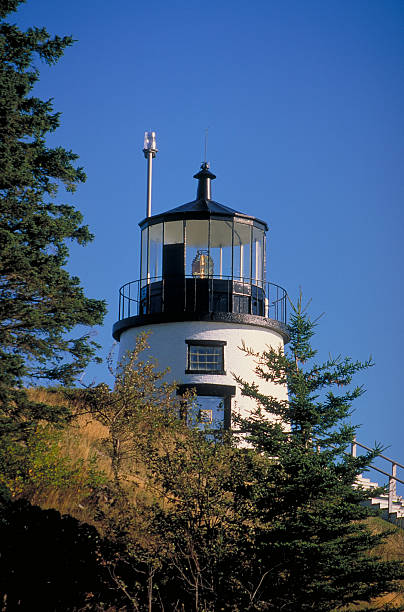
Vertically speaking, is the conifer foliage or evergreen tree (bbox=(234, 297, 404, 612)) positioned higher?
the conifer foliage

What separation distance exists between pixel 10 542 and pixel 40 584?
3.33ft

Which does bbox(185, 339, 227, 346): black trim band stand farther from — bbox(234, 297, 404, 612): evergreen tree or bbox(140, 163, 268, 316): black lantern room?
bbox(234, 297, 404, 612): evergreen tree

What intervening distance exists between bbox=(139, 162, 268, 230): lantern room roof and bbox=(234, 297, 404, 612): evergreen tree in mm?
12059

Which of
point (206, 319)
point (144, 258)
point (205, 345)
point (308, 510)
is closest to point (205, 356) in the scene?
point (205, 345)

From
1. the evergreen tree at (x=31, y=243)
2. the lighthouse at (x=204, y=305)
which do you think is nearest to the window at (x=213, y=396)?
the lighthouse at (x=204, y=305)

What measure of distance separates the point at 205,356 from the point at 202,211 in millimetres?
5091

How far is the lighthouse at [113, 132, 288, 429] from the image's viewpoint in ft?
83.1

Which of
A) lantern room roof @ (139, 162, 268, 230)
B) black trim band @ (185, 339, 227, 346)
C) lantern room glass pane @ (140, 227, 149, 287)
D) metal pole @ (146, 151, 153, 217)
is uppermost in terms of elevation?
metal pole @ (146, 151, 153, 217)

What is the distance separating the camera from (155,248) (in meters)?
27.8

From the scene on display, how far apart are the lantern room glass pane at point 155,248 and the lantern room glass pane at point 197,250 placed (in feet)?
3.19

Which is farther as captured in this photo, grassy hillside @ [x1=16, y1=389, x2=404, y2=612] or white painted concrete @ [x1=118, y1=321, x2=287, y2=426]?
white painted concrete @ [x1=118, y1=321, x2=287, y2=426]

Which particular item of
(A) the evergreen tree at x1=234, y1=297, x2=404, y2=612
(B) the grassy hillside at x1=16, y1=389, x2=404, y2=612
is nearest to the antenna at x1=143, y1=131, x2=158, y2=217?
(B) the grassy hillside at x1=16, y1=389, x2=404, y2=612

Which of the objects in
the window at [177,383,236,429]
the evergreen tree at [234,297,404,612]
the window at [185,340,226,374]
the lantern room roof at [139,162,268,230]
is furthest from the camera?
the lantern room roof at [139,162,268,230]

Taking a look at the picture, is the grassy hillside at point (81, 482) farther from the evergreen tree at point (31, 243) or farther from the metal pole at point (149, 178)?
the metal pole at point (149, 178)
